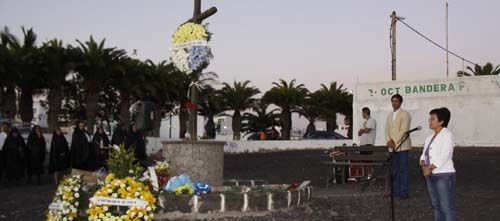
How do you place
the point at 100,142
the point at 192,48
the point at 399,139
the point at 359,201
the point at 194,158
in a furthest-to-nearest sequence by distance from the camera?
1. the point at 100,142
2. the point at 399,139
3. the point at 359,201
4. the point at 192,48
5. the point at 194,158

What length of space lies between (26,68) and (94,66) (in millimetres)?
3772

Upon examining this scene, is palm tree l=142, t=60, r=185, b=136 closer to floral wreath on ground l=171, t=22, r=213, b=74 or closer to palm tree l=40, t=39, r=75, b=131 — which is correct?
palm tree l=40, t=39, r=75, b=131

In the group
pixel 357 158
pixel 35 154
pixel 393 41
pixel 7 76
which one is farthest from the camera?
pixel 7 76

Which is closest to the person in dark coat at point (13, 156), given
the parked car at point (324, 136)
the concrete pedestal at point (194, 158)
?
the concrete pedestal at point (194, 158)

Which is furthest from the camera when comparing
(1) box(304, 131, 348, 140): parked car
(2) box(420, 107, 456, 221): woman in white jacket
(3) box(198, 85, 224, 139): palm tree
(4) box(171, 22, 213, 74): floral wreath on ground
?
(3) box(198, 85, 224, 139): palm tree

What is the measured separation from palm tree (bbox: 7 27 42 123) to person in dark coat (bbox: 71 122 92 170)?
774 inches

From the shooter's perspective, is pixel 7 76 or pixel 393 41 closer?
pixel 393 41

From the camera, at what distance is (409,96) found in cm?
2883

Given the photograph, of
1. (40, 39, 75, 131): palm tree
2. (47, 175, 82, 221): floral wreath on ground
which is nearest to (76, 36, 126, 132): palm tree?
(40, 39, 75, 131): palm tree

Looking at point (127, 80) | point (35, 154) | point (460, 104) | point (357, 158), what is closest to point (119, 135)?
point (35, 154)

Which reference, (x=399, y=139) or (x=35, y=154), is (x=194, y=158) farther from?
(x=35, y=154)

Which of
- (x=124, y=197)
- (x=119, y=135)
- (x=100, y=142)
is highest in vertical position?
(x=119, y=135)

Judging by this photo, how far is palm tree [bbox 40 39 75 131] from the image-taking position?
35344mm

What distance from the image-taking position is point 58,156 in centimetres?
1638
